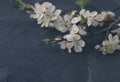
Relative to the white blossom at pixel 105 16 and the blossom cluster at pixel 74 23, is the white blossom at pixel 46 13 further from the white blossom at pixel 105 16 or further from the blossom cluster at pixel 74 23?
the white blossom at pixel 105 16

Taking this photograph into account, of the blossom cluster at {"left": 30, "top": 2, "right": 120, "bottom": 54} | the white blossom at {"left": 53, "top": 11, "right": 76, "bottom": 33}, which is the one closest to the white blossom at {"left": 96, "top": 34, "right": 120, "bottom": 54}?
the blossom cluster at {"left": 30, "top": 2, "right": 120, "bottom": 54}

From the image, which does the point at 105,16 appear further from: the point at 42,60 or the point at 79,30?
the point at 42,60

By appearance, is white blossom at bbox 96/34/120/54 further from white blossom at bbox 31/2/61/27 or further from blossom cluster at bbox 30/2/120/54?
white blossom at bbox 31/2/61/27

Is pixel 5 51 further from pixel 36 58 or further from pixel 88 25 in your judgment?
pixel 88 25

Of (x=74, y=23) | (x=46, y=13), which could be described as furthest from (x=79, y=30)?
(x=46, y=13)

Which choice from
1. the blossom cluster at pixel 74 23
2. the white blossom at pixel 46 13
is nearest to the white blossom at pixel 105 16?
the blossom cluster at pixel 74 23

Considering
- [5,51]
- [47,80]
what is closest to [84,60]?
[47,80]
